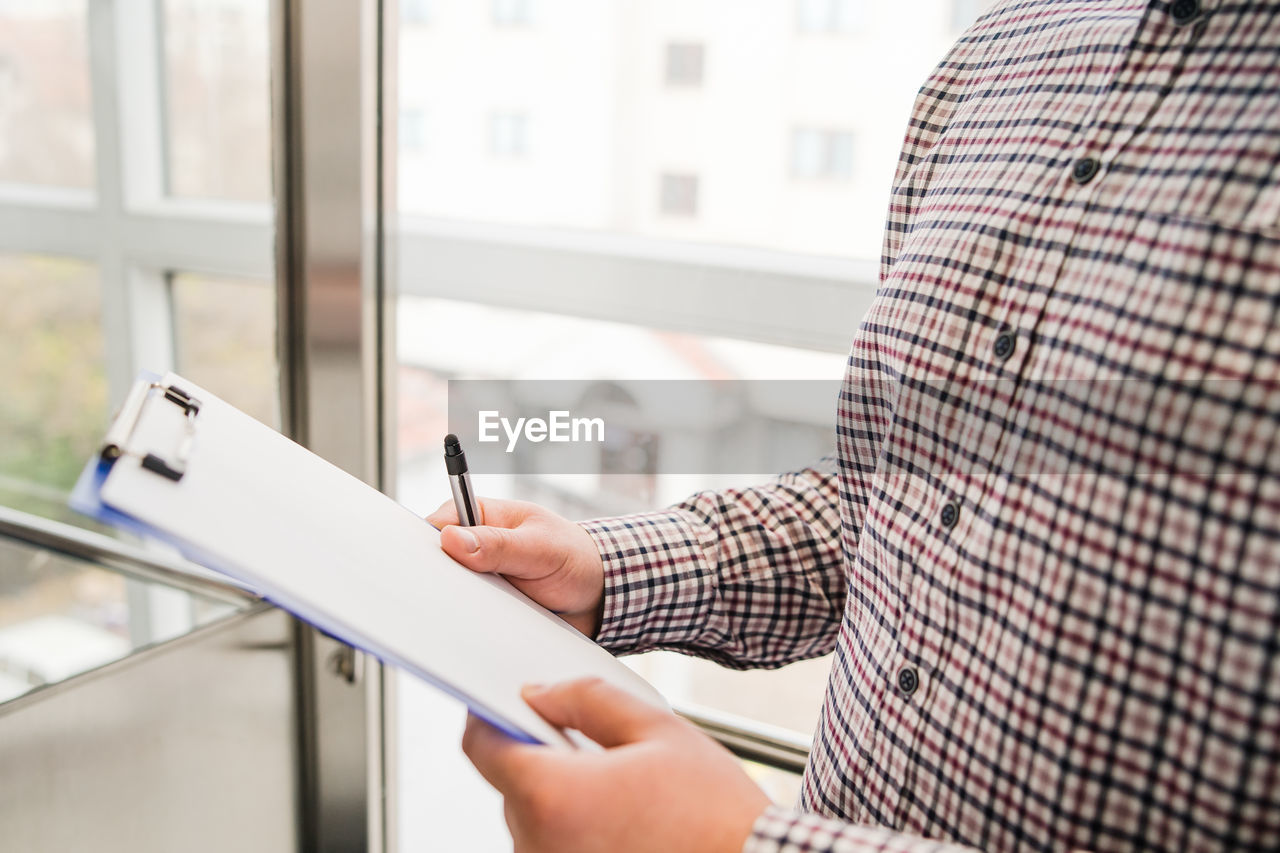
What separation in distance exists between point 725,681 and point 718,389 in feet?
1.33

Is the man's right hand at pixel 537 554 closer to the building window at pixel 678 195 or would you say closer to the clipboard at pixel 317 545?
the clipboard at pixel 317 545

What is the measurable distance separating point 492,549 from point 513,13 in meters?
0.82

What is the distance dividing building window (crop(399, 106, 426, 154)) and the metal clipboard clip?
81 cm

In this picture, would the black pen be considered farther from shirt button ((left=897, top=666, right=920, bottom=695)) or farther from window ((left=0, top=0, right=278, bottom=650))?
window ((left=0, top=0, right=278, bottom=650))

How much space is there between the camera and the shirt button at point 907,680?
1.70 ft

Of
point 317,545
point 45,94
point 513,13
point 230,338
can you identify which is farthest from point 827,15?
point 45,94

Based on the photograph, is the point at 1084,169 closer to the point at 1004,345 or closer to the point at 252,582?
the point at 1004,345

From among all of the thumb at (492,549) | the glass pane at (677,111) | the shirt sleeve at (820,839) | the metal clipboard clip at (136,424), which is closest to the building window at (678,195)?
the glass pane at (677,111)

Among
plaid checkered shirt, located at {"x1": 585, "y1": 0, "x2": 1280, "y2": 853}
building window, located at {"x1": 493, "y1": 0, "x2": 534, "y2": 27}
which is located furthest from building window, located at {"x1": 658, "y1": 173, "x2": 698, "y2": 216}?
plaid checkered shirt, located at {"x1": 585, "y1": 0, "x2": 1280, "y2": 853}

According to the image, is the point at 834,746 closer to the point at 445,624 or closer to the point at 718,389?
the point at 445,624

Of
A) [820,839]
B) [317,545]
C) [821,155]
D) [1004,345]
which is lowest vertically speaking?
[820,839]

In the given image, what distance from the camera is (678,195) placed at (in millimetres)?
1129

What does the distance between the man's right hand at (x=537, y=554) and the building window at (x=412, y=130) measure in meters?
0.71

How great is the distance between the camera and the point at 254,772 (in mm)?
1317
